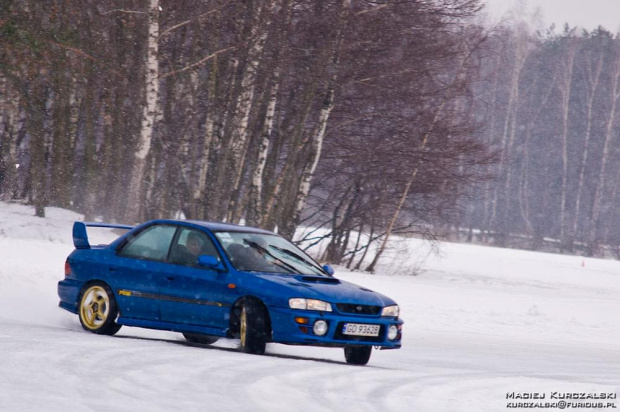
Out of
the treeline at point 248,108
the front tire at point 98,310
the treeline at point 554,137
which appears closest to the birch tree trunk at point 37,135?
the treeline at point 248,108

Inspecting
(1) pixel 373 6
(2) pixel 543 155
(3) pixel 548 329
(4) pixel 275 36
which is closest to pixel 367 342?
(3) pixel 548 329

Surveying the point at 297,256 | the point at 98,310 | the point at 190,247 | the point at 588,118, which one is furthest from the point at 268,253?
the point at 588,118

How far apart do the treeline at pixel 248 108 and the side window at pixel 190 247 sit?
425 inches

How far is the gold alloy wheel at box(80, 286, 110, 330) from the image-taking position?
1116 centimetres

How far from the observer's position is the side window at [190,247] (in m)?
10.9

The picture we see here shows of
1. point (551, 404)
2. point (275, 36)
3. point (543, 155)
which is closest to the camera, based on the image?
point (551, 404)

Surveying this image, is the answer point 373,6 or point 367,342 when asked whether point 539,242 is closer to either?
point 373,6

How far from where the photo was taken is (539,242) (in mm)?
70000

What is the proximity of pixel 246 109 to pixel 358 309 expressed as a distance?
1419 cm

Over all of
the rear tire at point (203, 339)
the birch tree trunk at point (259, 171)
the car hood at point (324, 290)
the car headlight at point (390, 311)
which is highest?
the birch tree trunk at point (259, 171)

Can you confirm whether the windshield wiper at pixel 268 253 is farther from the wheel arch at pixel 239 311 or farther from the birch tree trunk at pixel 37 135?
the birch tree trunk at pixel 37 135

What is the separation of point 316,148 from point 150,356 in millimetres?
16961

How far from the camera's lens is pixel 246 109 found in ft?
78.9

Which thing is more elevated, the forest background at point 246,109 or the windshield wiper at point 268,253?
the forest background at point 246,109
